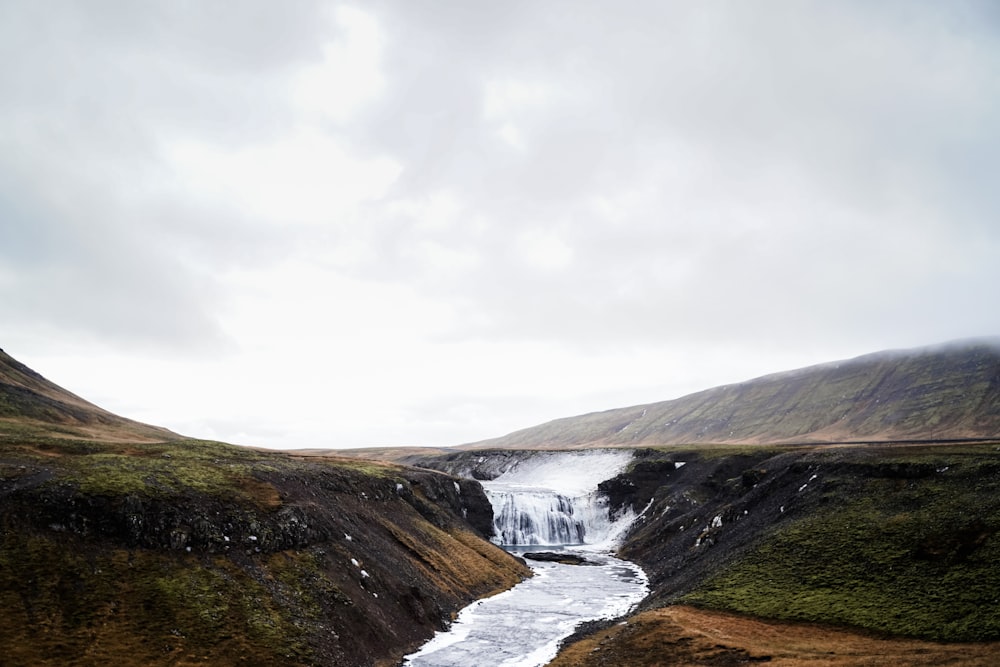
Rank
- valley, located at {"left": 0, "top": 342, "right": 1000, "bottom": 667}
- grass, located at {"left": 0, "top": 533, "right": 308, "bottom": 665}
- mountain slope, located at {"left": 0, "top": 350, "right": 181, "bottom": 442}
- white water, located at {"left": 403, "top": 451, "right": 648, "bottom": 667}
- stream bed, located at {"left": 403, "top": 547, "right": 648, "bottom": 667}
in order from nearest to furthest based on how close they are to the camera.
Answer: grass, located at {"left": 0, "top": 533, "right": 308, "bottom": 665} < valley, located at {"left": 0, "top": 342, "right": 1000, "bottom": 667} < stream bed, located at {"left": 403, "top": 547, "right": 648, "bottom": 667} < white water, located at {"left": 403, "top": 451, "right": 648, "bottom": 667} < mountain slope, located at {"left": 0, "top": 350, "right": 181, "bottom": 442}

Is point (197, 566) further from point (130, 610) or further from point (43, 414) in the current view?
point (43, 414)

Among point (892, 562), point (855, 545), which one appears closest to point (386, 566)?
point (855, 545)

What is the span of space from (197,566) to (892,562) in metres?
45.1

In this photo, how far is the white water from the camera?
38562 mm

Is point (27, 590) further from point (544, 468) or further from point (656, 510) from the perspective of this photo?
Answer: point (544, 468)

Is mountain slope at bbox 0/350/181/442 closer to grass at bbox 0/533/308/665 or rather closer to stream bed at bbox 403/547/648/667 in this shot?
grass at bbox 0/533/308/665

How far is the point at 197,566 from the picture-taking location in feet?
110

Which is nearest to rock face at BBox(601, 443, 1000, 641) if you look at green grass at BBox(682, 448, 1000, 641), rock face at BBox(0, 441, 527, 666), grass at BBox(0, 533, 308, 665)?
green grass at BBox(682, 448, 1000, 641)

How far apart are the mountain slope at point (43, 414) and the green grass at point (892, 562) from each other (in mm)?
66147

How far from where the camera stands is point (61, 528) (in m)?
32.1

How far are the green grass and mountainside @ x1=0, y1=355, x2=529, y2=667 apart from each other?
23.7 metres

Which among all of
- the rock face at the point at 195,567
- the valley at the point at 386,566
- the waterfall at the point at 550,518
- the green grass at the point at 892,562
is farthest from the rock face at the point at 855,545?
the waterfall at the point at 550,518

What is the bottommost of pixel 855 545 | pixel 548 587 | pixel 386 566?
pixel 548 587

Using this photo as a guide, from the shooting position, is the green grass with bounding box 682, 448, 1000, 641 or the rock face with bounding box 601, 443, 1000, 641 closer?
the green grass with bounding box 682, 448, 1000, 641
